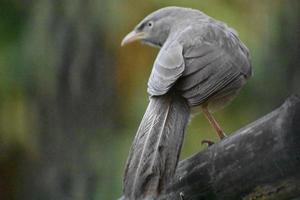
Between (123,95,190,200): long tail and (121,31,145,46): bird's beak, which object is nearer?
(123,95,190,200): long tail

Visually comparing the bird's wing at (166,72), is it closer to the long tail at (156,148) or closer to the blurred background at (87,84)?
the long tail at (156,148)

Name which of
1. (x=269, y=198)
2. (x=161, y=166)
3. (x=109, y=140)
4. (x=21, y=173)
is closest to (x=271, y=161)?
(x=269, y=198)

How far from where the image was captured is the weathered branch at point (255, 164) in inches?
132

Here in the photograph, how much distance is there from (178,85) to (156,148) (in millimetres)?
537

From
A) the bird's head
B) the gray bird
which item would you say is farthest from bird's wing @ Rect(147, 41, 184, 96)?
the bird's head

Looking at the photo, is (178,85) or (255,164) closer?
(255,164)

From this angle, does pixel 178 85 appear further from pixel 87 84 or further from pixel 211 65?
pixel 87 84

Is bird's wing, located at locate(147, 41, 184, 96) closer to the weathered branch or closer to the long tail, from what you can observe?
the long tail

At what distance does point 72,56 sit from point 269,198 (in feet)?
6.80

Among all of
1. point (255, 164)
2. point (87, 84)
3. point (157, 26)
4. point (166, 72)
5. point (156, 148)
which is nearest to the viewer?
point (255, 164)

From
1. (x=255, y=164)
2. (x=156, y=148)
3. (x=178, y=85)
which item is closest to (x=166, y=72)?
(x=178, y=85)

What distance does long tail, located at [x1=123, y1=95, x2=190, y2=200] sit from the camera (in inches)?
148

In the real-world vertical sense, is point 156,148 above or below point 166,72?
below

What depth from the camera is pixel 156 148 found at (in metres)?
3.99
